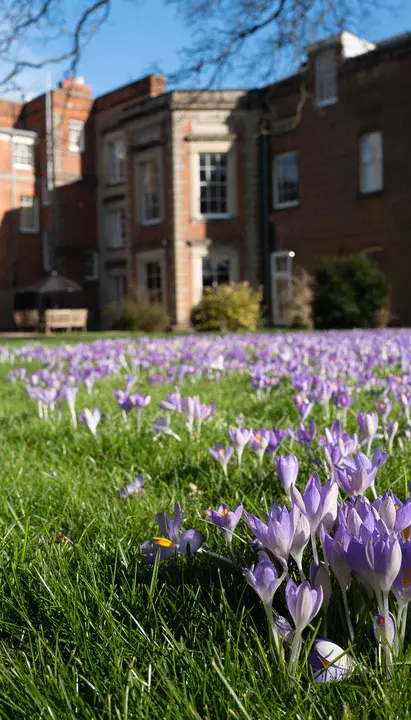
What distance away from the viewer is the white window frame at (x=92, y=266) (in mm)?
36219

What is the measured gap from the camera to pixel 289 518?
44.9 inches

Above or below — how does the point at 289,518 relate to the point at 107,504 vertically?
above

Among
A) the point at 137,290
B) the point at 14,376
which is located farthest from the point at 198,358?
the point at 137,290

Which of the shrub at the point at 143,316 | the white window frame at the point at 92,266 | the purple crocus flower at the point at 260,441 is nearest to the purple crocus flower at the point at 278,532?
the purple crocus flower at the point at 260,441

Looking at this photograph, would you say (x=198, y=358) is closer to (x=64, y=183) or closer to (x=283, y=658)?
(x=283, y=658)

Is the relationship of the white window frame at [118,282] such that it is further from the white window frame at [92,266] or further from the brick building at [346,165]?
the brick building at [346,165]

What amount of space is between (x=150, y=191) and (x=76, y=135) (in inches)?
341

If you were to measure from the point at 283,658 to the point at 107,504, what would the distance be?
44.1 inches

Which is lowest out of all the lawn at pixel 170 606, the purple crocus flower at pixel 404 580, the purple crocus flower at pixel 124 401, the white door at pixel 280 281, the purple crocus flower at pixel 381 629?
the lawn at pixel 170 606

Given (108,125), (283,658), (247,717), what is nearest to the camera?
(247,717)

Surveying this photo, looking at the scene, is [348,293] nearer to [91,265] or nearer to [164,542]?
[164,542]

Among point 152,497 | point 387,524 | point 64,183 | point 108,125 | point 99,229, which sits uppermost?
point 108,125

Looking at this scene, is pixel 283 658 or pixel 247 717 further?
pixel 283 658

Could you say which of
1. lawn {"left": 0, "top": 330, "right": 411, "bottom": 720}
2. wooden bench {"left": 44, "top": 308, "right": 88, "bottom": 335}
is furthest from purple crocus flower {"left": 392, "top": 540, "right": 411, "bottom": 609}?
wooden bench {"left": 44, "top": 308, "right": 88, "bottom": 335}
